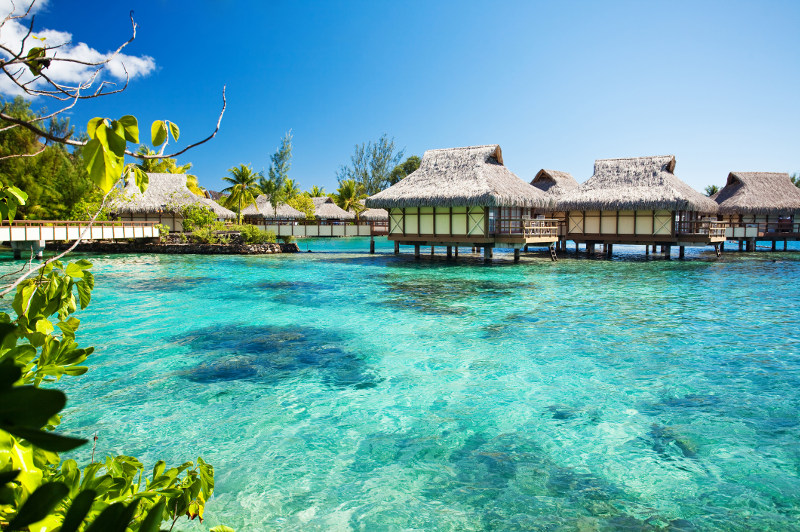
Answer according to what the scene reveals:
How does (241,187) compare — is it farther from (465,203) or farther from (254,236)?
(465,203)

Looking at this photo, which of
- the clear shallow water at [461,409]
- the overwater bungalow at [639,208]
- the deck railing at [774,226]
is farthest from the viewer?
the deck railing at [774,226]

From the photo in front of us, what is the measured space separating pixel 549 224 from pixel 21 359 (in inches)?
1028

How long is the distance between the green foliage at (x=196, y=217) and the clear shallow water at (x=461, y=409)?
17.5m

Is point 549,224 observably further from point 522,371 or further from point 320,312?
point 522,371

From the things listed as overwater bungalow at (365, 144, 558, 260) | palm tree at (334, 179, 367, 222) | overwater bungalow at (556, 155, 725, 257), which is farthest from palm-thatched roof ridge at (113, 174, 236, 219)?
overwater bungalow at (556, 155, 725, 257)

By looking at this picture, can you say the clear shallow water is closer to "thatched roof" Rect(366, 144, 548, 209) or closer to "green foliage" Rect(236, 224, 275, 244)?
"thatched roof" Rect(366, 144, 548, 209)

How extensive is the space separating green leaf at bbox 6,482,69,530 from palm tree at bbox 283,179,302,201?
44515 mm

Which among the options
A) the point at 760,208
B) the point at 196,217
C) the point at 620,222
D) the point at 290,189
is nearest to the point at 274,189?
the point at 290,189

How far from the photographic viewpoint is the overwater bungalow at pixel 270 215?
4016 centimetres

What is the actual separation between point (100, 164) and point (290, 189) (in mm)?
45576

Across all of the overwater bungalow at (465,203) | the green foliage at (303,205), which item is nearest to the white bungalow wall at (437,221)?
the overwater bungalow at (465,203)

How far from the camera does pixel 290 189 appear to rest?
4547 cm

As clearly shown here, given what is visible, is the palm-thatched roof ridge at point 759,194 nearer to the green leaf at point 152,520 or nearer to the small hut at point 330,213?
the small hut at point 330,213

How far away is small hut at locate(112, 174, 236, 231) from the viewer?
3005cm
